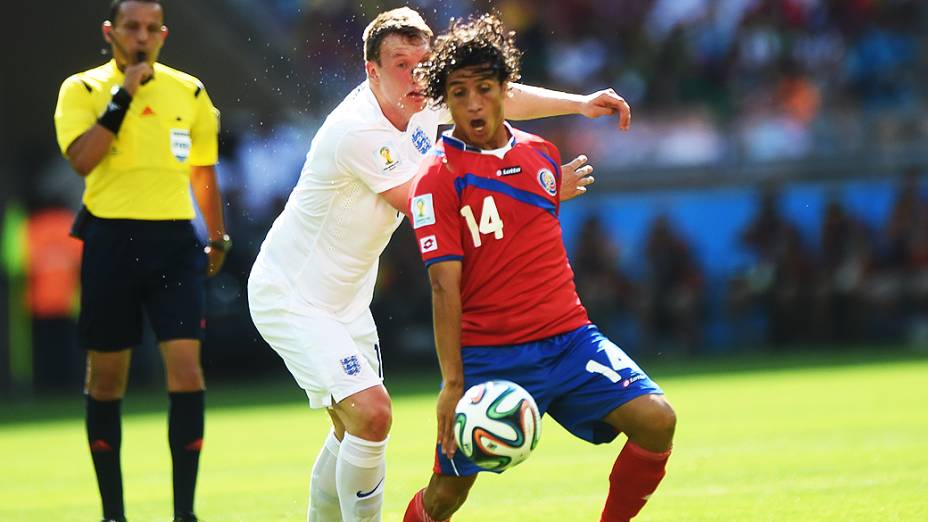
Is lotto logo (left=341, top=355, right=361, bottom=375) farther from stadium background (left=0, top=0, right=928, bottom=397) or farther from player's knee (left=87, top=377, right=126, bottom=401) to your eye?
stadium background (left=0, top=0, right=928, bottom=397)

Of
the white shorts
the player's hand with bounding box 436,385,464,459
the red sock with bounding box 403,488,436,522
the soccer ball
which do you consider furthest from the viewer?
the white shorts

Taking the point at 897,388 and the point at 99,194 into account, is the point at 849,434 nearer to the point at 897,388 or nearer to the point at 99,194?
the point at 897,388

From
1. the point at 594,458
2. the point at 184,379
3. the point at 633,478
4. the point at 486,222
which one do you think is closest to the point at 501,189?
the point at 486,222

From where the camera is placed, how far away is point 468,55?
5.70 meters

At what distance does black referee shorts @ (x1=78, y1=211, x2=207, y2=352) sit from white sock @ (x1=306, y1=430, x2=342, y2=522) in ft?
4.41

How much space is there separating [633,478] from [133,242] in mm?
3107

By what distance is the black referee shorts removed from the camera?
7520 mm

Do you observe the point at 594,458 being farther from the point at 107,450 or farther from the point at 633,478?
the point at 633,478

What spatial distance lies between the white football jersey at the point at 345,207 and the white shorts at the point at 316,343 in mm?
54

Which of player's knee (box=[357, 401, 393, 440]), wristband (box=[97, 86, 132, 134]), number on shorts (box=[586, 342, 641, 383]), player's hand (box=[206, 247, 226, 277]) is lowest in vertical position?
player's knee (box=[357, 401, 393, 440])

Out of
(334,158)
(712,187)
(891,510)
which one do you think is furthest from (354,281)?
(712,187)

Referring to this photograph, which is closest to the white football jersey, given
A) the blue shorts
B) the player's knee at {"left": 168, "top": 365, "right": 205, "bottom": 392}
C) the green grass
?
the blue shorts

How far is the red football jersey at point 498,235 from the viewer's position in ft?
18.7

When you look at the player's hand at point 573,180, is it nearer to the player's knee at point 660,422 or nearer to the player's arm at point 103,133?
the player's knee at point 660,422
